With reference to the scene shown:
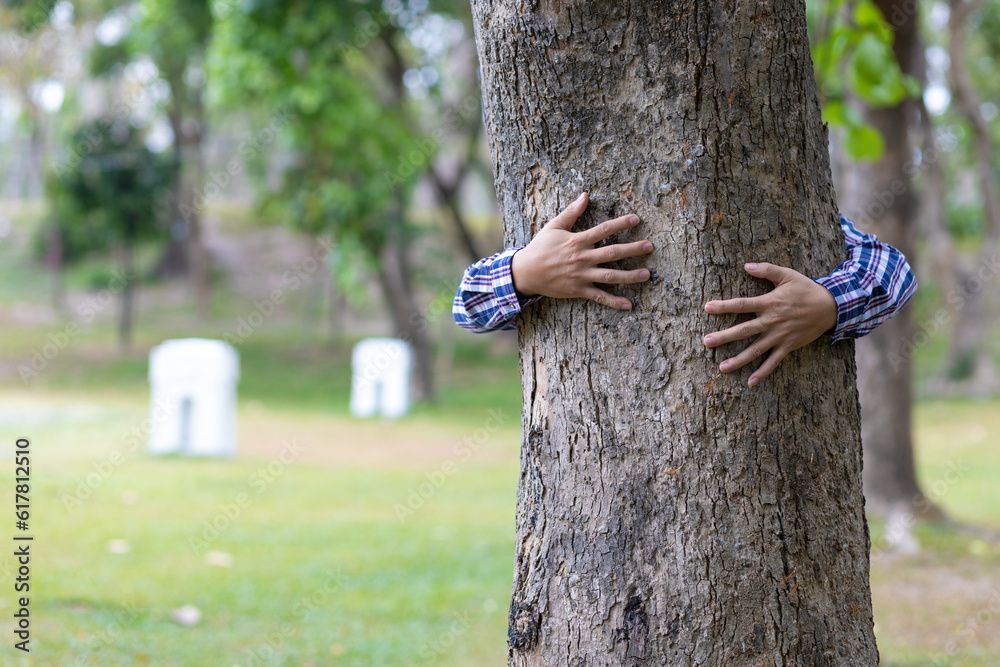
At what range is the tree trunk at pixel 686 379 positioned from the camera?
1.80 meters

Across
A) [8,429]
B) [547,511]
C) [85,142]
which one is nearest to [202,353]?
[8,429]

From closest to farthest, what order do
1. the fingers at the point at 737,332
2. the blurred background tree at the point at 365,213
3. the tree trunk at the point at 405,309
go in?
1. the fingers at the point at 737,332
2. the blurred background tree at the point at 365,213
3. the tree trunk at the point at 405,309

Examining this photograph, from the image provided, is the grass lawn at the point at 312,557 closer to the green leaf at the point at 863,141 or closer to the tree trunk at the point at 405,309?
the green leaf at the point at 863,141

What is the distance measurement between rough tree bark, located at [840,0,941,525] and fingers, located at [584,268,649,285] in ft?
15.6

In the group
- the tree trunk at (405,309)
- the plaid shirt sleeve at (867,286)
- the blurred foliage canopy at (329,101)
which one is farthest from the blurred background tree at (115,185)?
the plaid shirt sleeve at (867,286)

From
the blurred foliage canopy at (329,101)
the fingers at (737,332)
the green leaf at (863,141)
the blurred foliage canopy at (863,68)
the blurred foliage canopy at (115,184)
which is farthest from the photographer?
the blurred foliage canopy at (115,184)

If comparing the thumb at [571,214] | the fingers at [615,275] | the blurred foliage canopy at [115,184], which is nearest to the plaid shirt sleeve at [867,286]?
the fingers at [615,275]

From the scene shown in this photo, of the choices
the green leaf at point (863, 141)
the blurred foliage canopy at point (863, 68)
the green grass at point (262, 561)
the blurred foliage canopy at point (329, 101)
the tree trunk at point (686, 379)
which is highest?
the blurred foliage canopy at point (329, 101)

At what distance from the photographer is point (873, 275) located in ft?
6.40

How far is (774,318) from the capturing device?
179cm

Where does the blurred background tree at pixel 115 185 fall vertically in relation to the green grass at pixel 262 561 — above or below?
above

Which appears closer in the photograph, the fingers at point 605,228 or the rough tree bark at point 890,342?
the fingers at point 605,228

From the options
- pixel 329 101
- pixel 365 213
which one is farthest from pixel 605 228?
pixel 365 213

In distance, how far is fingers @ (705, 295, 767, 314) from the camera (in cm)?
179
